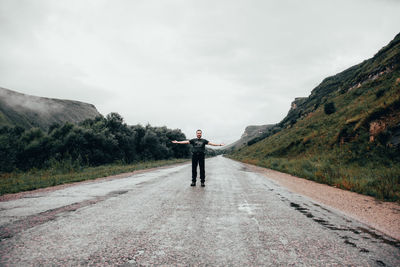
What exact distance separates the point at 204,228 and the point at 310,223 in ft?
6.91

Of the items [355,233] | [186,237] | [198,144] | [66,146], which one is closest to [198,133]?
[198,144]

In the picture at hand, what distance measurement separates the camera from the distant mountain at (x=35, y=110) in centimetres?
9633

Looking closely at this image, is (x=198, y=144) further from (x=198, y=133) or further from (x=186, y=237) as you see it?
(x=186, y=237)

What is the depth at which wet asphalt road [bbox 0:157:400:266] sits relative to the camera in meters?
2.61

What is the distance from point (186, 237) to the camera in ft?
10.9

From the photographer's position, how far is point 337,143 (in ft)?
72.4

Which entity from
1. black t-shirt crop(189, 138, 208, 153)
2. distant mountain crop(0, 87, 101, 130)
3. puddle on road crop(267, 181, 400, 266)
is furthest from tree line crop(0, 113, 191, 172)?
distant mountain crop(0, 87, 101, 130)

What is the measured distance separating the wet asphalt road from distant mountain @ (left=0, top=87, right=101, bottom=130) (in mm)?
84898

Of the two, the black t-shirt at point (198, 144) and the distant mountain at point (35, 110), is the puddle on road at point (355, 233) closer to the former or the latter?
the black t-shirt at point (198, 144)

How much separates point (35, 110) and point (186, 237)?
141567 millimetres

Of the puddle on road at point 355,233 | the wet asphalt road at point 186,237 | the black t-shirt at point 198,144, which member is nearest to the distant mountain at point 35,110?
the black t-shirt at point 198,144

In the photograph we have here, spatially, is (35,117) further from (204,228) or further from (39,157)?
(204,228)

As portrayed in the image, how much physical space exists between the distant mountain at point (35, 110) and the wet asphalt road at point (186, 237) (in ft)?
279

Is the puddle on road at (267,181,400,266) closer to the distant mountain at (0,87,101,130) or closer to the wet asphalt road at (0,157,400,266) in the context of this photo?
the wet asphalt road at (0,157,400,266)
